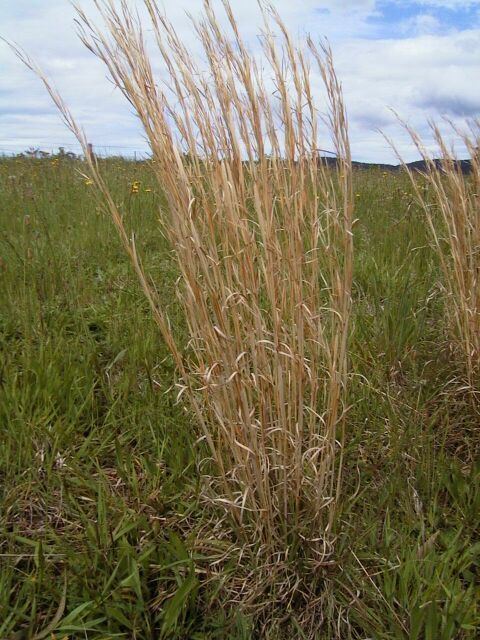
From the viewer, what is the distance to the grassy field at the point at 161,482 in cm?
147

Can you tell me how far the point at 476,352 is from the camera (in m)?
2.09

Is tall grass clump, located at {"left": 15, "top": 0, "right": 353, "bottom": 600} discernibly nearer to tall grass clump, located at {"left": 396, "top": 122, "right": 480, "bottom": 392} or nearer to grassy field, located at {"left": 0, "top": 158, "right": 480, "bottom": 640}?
grassy field, located at {"left": 0, "top": 158, "right": 480, "bottom": 640}

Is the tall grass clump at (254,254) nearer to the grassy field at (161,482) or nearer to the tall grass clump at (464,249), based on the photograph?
the grassy field at (161,482)

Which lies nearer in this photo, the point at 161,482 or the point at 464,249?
the point at 161,482

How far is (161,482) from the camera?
184 cm

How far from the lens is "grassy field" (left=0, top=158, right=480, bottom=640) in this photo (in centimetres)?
147

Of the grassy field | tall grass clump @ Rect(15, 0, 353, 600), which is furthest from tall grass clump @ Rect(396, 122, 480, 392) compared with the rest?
tall grass clump @ Rect(15, 0, 353, 600)

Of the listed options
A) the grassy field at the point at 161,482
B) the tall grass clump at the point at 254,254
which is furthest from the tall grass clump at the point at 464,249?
the tall grass clump at the point at 254,254

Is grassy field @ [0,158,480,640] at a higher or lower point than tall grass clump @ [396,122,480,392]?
lower

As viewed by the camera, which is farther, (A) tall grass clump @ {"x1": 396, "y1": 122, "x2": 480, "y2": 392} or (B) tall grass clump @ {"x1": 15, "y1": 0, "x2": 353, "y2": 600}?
(A) tall grass clump @ {"x1": 396, "y1": 122, "x2": 480, "y2": 392}

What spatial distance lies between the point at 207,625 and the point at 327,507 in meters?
0.43

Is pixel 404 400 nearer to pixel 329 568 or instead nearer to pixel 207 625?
pixel 329 568

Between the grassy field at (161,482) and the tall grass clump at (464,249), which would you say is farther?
the tall grass clump at (464,249)

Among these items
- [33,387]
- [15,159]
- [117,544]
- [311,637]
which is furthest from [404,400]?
[15,159]
